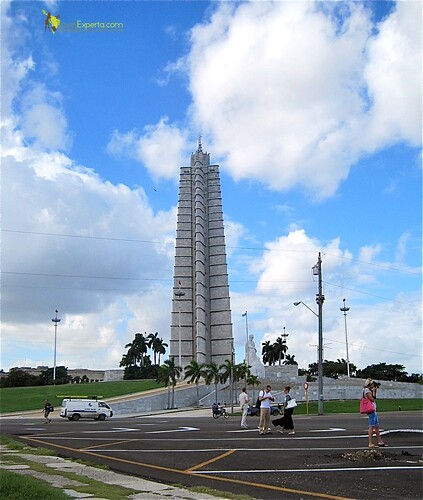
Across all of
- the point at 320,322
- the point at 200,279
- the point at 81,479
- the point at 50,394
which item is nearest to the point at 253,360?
the point at 200,279

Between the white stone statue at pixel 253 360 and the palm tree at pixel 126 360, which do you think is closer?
the white stone statue at pixel 253 360

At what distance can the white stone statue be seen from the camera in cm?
8671

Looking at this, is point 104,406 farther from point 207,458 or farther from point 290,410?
point 207,458

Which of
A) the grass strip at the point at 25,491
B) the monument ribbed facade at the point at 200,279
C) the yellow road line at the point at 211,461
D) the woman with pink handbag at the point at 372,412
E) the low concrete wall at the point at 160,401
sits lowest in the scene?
the low concrete wall at the point at 160,401

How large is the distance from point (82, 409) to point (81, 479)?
3671 cm

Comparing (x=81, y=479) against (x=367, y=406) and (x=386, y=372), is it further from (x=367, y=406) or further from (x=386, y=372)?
(x=386, y=372)

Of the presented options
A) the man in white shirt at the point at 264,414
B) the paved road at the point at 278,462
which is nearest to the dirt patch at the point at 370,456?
the paved road at the point at 278,462

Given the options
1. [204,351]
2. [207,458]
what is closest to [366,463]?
[207,458]

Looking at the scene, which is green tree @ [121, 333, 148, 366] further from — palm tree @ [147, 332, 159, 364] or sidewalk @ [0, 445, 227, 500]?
sidewalk @ [0, 445, 227, 500]

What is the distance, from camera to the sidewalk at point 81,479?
8.02 metres

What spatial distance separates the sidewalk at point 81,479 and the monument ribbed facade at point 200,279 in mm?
85172

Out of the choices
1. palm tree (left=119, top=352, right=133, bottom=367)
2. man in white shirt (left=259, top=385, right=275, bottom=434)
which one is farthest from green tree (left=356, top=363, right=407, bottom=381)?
man in white shirt (left=259, top=385, right=275, bottom=434)

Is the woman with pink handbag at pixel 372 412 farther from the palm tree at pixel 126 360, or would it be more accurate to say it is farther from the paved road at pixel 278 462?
the palm tree at pixel 126 360

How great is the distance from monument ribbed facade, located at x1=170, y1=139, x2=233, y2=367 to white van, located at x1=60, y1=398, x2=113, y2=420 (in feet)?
168
